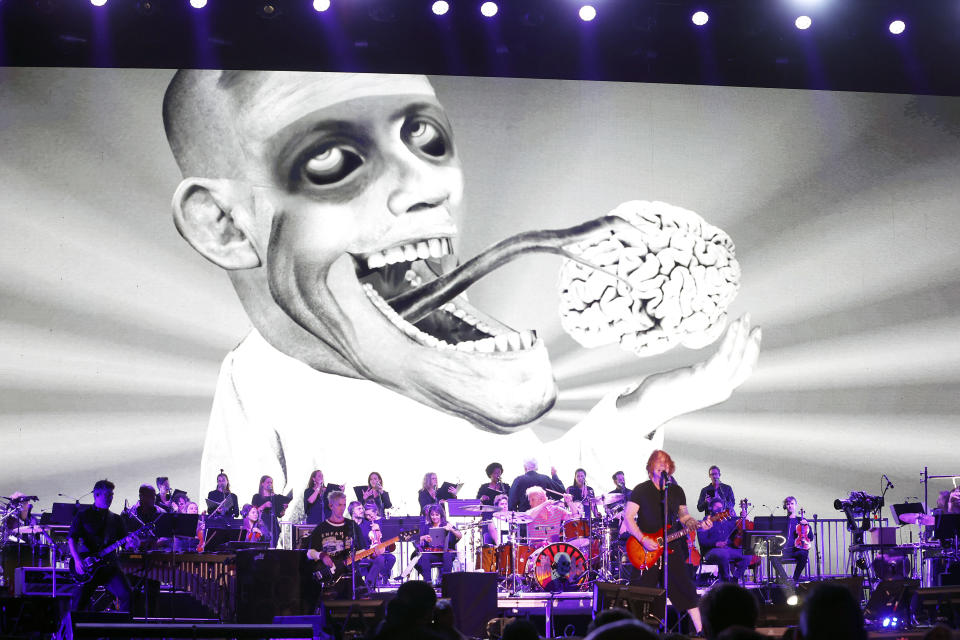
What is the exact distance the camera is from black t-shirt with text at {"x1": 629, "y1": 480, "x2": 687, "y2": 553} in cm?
918

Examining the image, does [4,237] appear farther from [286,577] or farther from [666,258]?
[666,258]

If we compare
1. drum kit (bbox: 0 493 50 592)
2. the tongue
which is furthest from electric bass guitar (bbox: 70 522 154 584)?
Answer: the tongue

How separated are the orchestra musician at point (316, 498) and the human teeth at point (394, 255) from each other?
2.57m

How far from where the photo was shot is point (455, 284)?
525 inches

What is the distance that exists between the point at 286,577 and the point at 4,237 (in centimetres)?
614

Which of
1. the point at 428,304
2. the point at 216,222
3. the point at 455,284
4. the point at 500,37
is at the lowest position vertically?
the point at 428,304

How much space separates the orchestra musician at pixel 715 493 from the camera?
525 inches

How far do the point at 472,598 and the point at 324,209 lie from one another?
5.72 meters

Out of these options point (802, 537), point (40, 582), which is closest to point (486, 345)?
point (802, 537)

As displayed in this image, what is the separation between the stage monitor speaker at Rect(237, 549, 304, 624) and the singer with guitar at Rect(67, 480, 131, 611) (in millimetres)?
1183

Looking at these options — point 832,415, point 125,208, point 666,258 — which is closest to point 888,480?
point 832,415

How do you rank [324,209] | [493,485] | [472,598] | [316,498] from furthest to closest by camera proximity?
[493,485] < [324,209] < [316,498] < [472,598]

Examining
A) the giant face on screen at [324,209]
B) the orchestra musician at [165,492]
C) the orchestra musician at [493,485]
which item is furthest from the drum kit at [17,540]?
the orchestra musician at [493,485]

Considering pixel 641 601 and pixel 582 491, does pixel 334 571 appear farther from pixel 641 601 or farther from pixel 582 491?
pixel 582 491
